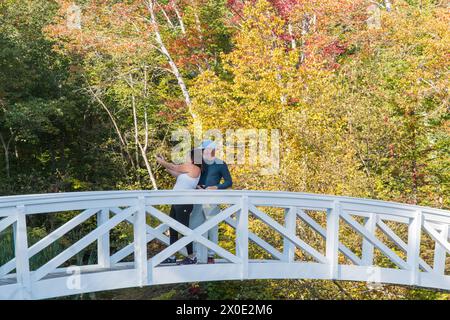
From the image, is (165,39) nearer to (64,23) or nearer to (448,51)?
(64,23)

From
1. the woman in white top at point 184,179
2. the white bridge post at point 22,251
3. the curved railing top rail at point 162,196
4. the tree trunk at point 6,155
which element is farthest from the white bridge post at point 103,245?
the tree trunk at point 6,155

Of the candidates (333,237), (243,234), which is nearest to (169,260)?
(243,234)

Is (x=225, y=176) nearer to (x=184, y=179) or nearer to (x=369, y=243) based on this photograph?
(x=184, y=179)

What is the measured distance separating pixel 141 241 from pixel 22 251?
129cm

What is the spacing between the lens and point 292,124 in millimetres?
13227

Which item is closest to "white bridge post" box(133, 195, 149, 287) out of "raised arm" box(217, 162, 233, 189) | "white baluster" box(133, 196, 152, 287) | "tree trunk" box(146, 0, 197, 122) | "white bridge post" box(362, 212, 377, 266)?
"white baluster" box(133, 196, 152, 287)

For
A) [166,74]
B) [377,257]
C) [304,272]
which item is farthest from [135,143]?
[304,272]

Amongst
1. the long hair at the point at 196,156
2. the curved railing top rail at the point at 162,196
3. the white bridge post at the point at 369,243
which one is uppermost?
the long hair at the point at 196,156

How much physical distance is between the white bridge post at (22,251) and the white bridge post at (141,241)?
1.20 m

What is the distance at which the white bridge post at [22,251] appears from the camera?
19.7ft

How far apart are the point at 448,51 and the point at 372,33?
3.67 meters

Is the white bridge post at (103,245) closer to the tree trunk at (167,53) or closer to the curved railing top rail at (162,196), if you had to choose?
the curved railing top rail at (162,196)

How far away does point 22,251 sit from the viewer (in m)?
6.12

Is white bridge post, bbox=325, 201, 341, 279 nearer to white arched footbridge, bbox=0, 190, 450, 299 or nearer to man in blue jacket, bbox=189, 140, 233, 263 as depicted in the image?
white arched footbridge, bbox=0, 190, 450, 299
